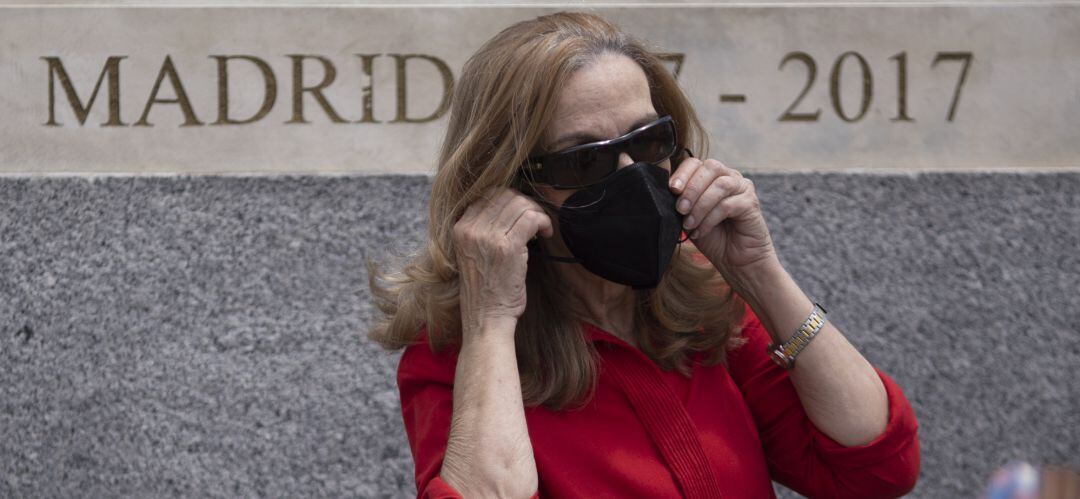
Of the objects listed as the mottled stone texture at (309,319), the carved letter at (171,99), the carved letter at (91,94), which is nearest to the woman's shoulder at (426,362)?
the mottled stone texture at (309,319)

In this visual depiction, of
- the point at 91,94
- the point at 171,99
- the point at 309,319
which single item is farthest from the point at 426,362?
the point at 91,94

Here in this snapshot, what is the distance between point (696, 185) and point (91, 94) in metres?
2.09

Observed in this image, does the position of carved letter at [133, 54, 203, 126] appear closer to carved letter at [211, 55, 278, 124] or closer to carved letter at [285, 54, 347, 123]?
carved letter at [211, 55, 278, 124]

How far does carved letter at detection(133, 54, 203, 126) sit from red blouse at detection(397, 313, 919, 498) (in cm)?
151

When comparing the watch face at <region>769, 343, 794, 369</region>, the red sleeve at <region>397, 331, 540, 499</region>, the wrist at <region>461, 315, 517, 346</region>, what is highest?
the wrist at <region>461, 315, 517, 346</region>

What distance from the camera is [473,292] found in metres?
1.90

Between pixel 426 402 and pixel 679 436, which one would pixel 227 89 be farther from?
pixel 679 436

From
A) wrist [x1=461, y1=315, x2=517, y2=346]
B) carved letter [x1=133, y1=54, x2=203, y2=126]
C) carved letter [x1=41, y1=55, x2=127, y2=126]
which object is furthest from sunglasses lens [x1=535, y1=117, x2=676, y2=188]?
carved letter [x1=41, y1=55, x2=127, y2=126]

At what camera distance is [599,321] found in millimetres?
2068

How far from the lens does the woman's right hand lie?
6.10 feet

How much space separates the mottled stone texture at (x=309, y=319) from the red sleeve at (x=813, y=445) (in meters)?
1.22

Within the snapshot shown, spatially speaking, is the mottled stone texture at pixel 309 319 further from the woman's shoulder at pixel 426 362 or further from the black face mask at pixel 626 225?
the black face mask at pixel 626 225

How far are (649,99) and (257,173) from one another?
1631 millimetres

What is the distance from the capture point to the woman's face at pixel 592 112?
1850mm
